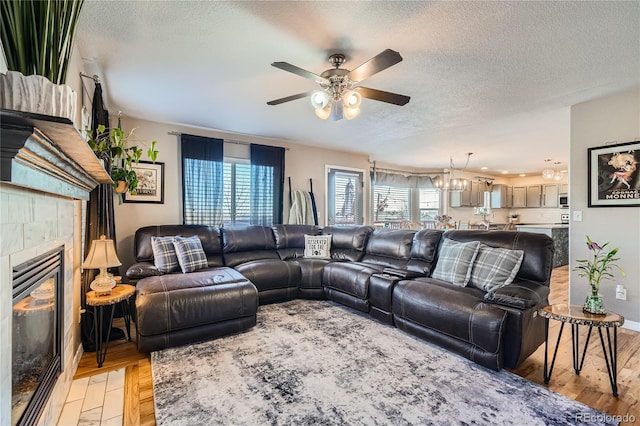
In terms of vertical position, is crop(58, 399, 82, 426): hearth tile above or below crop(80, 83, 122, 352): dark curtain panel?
below

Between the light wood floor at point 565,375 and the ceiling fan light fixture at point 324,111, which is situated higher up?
the ceiling fan light fixture at point 324,111

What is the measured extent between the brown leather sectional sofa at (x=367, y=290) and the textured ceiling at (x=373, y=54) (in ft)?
4.99

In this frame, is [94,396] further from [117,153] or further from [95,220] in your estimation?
[117,153]

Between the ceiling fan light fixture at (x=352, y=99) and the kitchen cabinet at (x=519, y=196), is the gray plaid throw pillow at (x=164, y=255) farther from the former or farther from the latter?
the kitchen cabinet at (x=519, y=196)

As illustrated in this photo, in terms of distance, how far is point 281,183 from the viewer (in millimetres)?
5230

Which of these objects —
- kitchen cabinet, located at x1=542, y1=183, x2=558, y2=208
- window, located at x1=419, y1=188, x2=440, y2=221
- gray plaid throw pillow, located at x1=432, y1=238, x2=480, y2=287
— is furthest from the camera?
kitchen cabinet, located at x1=542, y1=183, x2=558, y2=208

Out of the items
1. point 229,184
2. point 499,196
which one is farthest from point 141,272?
point 499,196

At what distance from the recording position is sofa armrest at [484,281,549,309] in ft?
6.98

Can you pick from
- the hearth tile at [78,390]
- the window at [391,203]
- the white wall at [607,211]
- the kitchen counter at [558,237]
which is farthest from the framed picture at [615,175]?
the hearth tile at [78,390]

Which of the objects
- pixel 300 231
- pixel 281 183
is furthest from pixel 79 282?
pixel 281 183

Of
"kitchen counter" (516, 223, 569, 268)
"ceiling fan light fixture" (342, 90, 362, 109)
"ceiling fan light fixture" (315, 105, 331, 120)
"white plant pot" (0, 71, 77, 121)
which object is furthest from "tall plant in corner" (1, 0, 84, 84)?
"kitchen counter" (516, 223, 569, 268)

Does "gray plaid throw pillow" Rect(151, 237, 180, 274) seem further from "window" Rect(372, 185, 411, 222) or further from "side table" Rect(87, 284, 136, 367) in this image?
"window" Rect(372, 185, 411, 222)

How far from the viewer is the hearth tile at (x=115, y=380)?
6.75 feet

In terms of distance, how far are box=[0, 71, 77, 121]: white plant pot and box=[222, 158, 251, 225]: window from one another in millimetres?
3701
